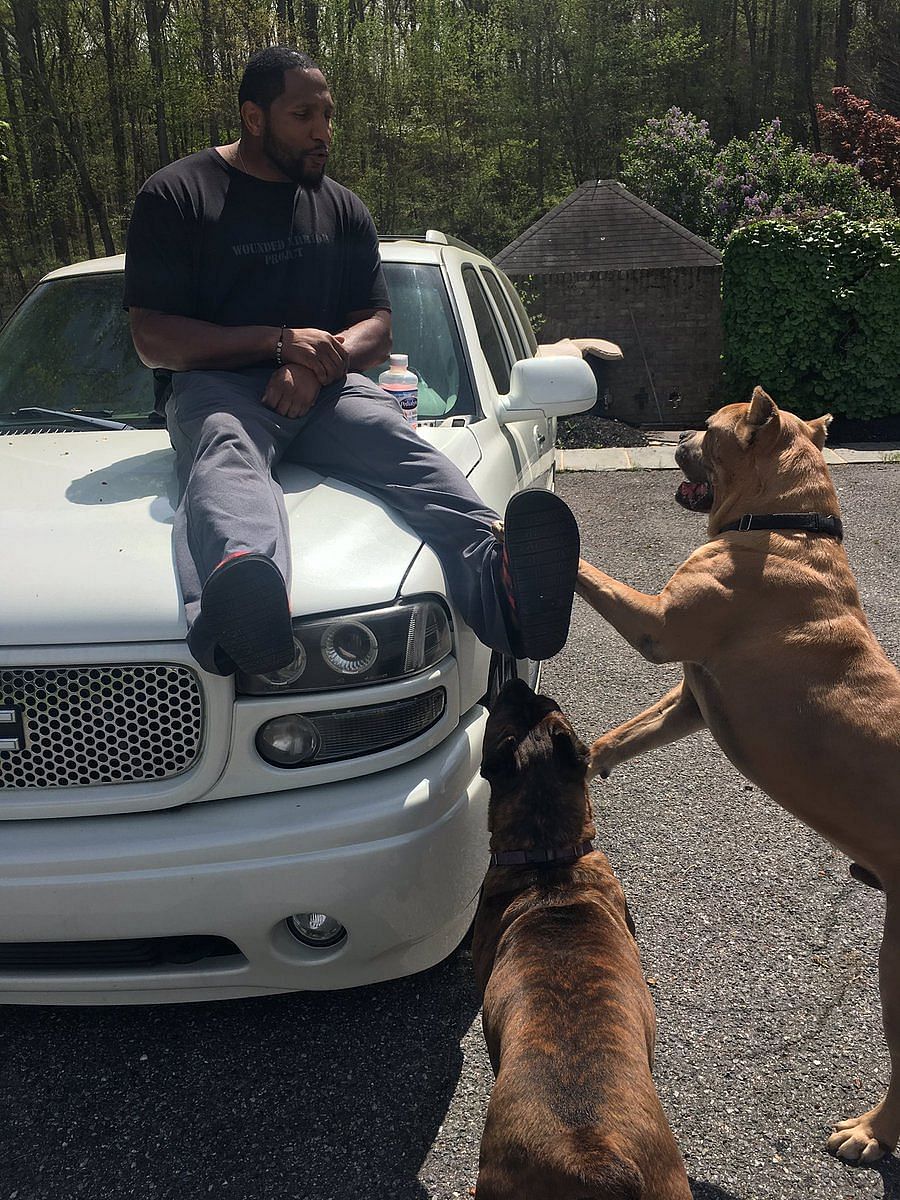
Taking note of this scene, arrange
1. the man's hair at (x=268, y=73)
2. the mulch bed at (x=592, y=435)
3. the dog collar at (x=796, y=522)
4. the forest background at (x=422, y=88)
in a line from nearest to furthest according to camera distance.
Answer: the dog collar at (x=796, y=522) < the man's hair at (x=268, y=73) < the mulch bed at (x=592, y=435) < the forest background at (x=422, y=88)

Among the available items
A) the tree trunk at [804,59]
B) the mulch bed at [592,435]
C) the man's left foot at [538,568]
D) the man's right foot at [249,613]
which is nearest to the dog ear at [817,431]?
the man's left foot at [538,568]

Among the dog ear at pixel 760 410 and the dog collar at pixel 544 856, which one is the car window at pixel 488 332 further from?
the dog collar at pixel 544 856

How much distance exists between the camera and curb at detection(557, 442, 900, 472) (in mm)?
11188

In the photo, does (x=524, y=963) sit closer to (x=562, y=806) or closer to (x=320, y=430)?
(x=562, y=806)

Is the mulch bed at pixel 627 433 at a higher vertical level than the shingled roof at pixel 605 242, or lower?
lower

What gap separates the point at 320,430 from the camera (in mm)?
3232

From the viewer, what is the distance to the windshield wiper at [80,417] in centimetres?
379

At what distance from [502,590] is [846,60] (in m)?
45.3

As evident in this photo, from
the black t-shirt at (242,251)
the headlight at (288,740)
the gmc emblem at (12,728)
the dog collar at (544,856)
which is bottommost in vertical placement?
the dog collar at (544,856)

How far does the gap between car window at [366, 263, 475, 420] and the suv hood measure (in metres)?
1.01

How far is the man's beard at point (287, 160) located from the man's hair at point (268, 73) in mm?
99

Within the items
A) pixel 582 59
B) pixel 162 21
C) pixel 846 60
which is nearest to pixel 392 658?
pixel 162 21

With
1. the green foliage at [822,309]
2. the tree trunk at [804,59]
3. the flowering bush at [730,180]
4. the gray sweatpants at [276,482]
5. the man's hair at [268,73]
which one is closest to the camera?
the gray sweatpants at [276,482]

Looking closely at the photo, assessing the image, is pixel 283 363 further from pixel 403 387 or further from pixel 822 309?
pixel 822 309
